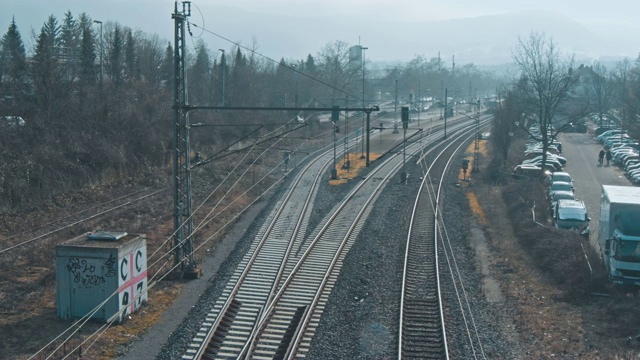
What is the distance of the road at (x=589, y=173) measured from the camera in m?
21.8

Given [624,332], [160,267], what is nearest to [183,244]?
[160,267]

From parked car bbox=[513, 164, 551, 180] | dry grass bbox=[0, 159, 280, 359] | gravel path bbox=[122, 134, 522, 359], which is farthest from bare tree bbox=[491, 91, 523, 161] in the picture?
dry grass bbox=[0, 159, 280, 359]

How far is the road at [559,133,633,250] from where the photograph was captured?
21.8m

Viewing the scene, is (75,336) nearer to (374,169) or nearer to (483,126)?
(374,169)

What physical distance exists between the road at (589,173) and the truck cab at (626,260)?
4078 mm

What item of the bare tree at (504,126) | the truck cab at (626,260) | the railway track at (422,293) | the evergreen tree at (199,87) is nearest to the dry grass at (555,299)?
the truck cab at (626,260)

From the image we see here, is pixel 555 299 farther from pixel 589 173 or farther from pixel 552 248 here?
pixel 589 173

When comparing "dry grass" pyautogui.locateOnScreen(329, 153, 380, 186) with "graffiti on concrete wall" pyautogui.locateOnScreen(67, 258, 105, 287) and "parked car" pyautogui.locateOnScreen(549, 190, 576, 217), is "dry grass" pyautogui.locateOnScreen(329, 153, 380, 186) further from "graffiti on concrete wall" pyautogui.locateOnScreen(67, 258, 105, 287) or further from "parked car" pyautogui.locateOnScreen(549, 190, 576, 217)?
"graffiti on concrete wall" pyautogui.locateOnScreen(67, 258, 105, 287)

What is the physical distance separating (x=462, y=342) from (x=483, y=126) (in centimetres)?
4909

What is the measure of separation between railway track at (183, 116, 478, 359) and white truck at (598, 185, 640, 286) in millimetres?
5188

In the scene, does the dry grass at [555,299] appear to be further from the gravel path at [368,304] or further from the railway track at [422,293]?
the railway track at [422,293]

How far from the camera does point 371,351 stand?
9.34 m

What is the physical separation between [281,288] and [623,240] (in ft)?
20.4

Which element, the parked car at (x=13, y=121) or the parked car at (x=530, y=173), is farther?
the parked car at (x=530, y=173)
